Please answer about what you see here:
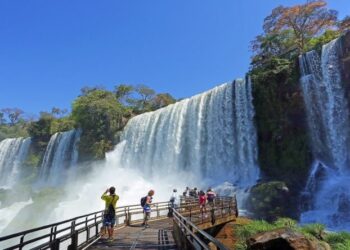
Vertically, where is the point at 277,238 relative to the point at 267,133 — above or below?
below

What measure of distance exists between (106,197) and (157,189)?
1019 inches

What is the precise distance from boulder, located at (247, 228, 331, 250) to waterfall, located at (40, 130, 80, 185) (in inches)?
1904

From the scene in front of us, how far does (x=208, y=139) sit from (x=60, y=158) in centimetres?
2942

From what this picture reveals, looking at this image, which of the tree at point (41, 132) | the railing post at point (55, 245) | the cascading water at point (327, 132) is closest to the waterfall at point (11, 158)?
the tree at point (41, 132)

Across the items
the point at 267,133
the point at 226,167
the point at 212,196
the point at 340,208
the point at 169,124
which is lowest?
the point at 340,208

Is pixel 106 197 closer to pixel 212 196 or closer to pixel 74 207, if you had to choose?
pixel 212 196

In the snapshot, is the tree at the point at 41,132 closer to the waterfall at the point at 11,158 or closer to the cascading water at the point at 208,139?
the waterfall at the point at 11,158

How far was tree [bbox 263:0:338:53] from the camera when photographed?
4716 centimetres

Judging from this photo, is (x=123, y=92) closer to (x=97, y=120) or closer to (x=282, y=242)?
(x=97, y=120)

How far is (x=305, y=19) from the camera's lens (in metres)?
48.4

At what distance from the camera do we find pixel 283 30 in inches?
1975

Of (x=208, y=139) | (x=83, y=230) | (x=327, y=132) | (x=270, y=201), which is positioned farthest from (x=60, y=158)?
(x=83, y=230)

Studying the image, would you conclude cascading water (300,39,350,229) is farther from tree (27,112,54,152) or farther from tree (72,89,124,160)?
tree (27,112,54,152)

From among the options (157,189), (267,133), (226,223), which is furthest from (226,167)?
(226,223)
